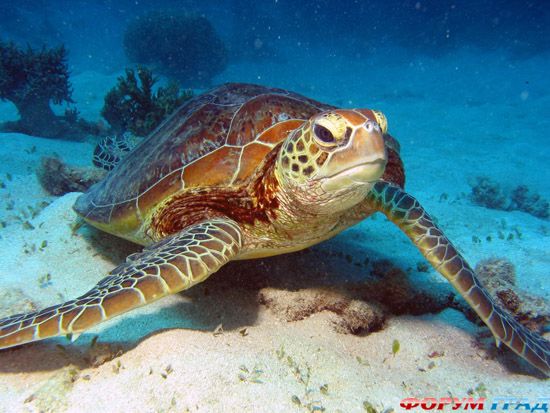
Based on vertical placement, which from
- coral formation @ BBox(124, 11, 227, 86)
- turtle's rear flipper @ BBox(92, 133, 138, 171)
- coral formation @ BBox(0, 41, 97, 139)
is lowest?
turtle's rear flipper @ BBox(92, 133, 138, 171)

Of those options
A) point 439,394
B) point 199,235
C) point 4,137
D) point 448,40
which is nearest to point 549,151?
point 439,394

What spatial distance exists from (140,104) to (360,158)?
8.81m

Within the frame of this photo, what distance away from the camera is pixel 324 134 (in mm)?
2174

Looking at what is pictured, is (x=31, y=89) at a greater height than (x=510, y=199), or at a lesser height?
greater

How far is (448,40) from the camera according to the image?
114ft

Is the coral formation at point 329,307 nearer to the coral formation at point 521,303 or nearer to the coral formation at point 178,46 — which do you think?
the coral formation at point 521,303

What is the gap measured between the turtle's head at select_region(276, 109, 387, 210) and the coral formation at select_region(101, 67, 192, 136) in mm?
7632

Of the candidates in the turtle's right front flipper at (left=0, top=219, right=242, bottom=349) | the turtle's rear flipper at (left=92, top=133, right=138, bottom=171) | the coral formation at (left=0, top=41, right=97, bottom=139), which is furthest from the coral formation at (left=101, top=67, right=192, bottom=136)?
the turtle's right front flipper at (left=0, top=219, right=242, bottom=349)

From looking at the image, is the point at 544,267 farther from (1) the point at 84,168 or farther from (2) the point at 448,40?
(2) the point at 448,40

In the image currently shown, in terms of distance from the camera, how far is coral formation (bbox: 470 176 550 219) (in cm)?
825

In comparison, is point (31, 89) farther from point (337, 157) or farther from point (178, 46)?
point (178, 46)

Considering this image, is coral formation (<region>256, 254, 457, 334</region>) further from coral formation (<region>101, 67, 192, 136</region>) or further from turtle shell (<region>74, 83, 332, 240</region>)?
coral formation (<region>101, 67, 192, 136</region>)

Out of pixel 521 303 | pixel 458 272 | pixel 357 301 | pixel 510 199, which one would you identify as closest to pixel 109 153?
pixel 357 301

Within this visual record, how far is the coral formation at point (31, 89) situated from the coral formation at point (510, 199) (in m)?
11.0
